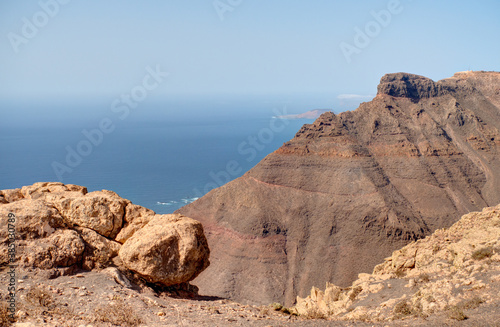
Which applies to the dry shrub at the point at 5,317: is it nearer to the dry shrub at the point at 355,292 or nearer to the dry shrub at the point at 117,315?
the dry shrub at the point at 117,315

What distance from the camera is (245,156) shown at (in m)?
188

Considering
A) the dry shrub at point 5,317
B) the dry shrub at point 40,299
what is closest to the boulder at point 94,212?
the dry shrub at point 40,299

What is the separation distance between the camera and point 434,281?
19.9m

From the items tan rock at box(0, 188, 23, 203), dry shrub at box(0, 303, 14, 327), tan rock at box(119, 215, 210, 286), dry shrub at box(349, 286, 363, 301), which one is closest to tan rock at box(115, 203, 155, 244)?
tan rock at box(119, 215, 210, 286)

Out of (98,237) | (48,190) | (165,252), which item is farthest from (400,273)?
(48,190)

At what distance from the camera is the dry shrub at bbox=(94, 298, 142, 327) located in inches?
507

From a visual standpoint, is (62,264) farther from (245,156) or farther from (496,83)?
(245,156)

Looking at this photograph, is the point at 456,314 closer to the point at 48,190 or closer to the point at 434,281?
the point at 434,281

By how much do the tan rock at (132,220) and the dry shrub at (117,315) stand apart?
5.42 metres

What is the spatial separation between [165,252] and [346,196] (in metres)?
47.7

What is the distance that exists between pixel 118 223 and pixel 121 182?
129 m

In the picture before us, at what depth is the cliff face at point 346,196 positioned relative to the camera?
176ft

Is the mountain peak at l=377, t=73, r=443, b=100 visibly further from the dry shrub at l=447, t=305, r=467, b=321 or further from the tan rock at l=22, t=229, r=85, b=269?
the tan rock at l=22, t=229, r=85, b=269

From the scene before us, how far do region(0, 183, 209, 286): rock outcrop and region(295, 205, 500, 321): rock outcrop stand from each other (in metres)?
5.83
